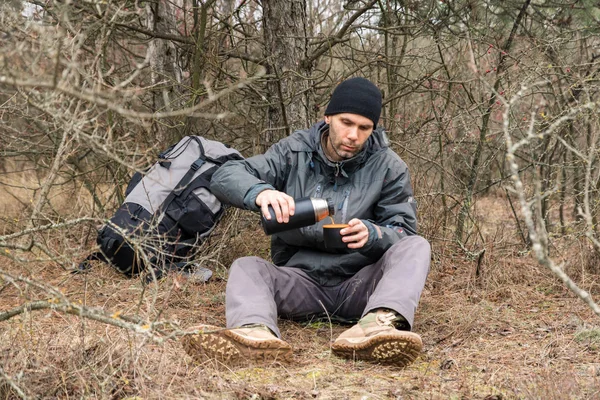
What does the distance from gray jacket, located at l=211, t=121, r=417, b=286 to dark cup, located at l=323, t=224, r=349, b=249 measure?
7.7 inches

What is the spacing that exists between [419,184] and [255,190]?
224 centimetres

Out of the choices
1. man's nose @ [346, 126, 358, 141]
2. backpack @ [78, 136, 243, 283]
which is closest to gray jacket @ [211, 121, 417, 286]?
man's nose @ [346, 126, 358, 141]

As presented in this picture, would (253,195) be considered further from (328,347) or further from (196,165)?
(196,165)

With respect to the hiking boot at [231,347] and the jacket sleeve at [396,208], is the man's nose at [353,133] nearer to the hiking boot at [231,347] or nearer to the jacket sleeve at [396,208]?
the jacket sleeve at [396,208]

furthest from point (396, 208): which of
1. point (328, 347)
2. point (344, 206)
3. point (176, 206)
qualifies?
point (176, 206)

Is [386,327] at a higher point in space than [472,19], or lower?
lower

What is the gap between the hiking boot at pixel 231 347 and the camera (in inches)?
113

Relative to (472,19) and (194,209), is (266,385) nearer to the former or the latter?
(194,209)

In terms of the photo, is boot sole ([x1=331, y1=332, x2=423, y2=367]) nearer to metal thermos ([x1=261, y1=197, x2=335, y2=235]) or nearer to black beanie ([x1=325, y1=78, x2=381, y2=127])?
metal thermos ([x1=261, y1=197, x2=335, y2=235])

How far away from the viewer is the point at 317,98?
5.87m

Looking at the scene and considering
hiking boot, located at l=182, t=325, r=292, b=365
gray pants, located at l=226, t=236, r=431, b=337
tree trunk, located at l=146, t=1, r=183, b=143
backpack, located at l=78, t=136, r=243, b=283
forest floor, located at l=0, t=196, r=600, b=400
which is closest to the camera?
forest floor, located at l=0, t=196, r=600, b=400

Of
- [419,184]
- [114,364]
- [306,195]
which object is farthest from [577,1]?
[114,364]

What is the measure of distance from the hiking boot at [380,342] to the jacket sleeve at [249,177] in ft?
2.65

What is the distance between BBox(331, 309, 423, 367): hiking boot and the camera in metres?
2.92
